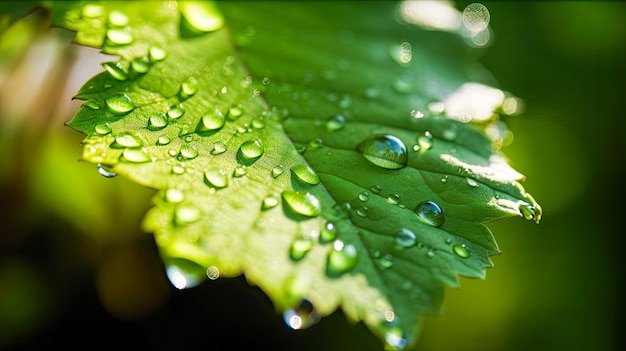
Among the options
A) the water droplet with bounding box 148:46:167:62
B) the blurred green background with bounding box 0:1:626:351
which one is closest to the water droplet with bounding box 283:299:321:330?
the water droplet with bounding box 148:46:167:62

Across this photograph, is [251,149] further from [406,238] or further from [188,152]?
[406,238]

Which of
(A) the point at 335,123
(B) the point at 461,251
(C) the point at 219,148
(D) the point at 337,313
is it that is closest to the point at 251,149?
(C) the point at 219,148

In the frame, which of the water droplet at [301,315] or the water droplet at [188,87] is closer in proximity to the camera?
the water droplet at [301,315]

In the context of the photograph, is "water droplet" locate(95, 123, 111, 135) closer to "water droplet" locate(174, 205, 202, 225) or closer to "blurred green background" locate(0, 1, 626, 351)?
"water droplet" locate(174, 205, 202, 225)

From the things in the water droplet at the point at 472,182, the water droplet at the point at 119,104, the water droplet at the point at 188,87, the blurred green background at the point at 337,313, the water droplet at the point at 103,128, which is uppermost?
the water droplet at the point at 472,182

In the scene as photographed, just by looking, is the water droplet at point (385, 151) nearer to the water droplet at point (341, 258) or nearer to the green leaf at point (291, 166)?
the green leaf at point (291, 166)

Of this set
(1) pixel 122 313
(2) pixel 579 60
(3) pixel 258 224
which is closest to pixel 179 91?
(3) pixel 258 224

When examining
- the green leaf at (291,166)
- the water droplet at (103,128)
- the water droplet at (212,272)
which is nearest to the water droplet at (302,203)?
the green leaf at (291,166)

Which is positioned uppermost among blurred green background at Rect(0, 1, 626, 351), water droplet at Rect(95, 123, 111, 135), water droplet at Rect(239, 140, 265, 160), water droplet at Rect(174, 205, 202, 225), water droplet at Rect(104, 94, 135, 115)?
water droplet at Rect(239, 140, 265, 160)
